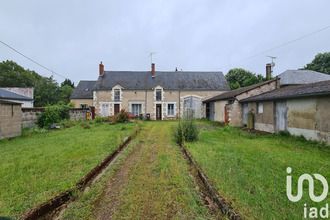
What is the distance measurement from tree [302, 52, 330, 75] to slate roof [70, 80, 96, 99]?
40.7 metres

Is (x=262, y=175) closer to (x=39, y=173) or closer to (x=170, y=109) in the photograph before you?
(x=39, y=173)

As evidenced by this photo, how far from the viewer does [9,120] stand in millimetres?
7215

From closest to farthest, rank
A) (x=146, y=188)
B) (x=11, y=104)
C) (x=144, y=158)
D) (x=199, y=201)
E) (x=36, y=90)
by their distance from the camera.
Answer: (x=199, y=201) < (x=146, y=188) < (x=144, y=158) < (x=11, y=104) < (x=36, y=90)

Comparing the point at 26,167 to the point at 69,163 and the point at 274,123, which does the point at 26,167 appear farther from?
the point at 274,123

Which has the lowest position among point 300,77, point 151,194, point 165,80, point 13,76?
point 151,194

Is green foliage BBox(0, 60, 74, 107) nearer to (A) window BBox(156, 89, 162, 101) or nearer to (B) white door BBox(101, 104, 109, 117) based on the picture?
(B) white door BBox(101, 104, 109, 117)

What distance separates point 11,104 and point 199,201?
9.97 metres

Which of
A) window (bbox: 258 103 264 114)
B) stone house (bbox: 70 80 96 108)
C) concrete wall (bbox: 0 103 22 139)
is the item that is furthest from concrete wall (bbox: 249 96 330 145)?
stone house (bbox: 70 80 96 108)

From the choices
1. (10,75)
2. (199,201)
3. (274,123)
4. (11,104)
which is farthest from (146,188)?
(10,75)

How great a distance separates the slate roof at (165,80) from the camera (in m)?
18.1

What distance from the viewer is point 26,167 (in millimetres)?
3504

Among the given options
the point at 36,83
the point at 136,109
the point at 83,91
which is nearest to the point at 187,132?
the point at 136,109

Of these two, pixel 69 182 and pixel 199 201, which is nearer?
pixel 199 201

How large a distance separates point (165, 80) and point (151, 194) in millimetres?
17454
